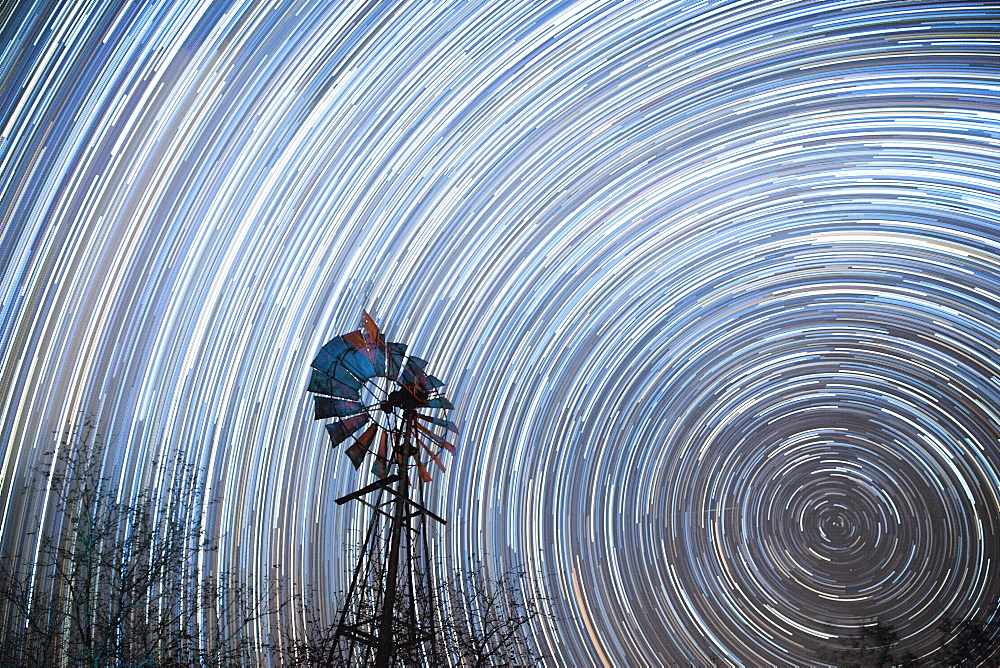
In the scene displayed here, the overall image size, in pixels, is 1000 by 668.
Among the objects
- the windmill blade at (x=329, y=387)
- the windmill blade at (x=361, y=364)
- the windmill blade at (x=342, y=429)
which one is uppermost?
the windmill blade at (x=361, y=364)

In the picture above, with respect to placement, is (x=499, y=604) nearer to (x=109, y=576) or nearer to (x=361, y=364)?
(x=109, y=576)

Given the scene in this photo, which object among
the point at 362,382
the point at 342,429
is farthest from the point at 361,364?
the point at 342,429

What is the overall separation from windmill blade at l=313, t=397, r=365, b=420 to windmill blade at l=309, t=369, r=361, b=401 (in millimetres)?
98

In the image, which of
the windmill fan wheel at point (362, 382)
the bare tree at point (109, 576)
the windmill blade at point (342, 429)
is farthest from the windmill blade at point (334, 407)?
the bare tree at point (109, 576)

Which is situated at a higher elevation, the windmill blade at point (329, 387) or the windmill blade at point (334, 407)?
the windmill blade at point (329, 387)

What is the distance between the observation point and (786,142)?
856 cm

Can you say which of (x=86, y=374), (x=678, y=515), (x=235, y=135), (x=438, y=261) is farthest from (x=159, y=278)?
(x=678, y=515)

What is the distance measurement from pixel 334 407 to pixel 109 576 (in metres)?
2.79

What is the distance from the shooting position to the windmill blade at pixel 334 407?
5.56 metres

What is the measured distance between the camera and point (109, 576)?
20.2ft

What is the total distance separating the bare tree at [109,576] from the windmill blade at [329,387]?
1.75m

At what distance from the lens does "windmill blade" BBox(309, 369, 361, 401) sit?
541cm

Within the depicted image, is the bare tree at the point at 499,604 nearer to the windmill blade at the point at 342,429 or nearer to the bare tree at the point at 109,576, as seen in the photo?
the bare tree at the point at 109,576

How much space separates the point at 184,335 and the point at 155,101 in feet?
7.78
